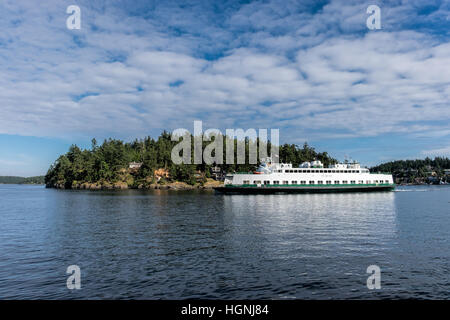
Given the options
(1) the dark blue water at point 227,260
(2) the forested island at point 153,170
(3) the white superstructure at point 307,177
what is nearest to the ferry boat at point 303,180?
(3) the white superstructure at point 307,177

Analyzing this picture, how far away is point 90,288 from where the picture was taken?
56.7 feet

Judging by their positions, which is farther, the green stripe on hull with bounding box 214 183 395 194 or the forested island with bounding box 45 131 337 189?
the forested island with bounding box 45 131 337 189

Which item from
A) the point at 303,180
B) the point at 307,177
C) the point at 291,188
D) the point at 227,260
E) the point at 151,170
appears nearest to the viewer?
the point at 227,260

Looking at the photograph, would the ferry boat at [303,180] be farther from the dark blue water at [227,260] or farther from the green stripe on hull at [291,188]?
the dark blue water at [227,260]

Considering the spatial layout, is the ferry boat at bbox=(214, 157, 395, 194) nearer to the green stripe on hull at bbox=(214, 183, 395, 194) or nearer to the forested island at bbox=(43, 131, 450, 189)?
the green stripe on hull at bbox=(214, 183, 395, 194)

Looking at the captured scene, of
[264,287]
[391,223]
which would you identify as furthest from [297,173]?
[264,287]

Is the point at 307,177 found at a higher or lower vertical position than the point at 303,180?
higher

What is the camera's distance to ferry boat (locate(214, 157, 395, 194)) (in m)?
95.5

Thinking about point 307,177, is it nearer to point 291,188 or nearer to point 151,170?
point 291,188

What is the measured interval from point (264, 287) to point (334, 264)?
21.9 ft

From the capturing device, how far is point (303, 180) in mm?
99938

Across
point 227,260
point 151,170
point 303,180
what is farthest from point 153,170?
point 227,260

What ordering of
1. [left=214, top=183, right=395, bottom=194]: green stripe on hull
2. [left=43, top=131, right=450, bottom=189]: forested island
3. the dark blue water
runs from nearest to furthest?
the dark blue water → [left=214, top=183, right=395, bottom=194]: green stripe on hull → [left=43, top=131, right=450, bottom=189]: forested island

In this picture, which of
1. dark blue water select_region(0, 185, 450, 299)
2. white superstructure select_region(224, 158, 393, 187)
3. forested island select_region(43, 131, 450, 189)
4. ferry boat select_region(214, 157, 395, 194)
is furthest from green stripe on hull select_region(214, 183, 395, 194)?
forested island select_region(43, 131, 450, 189)
